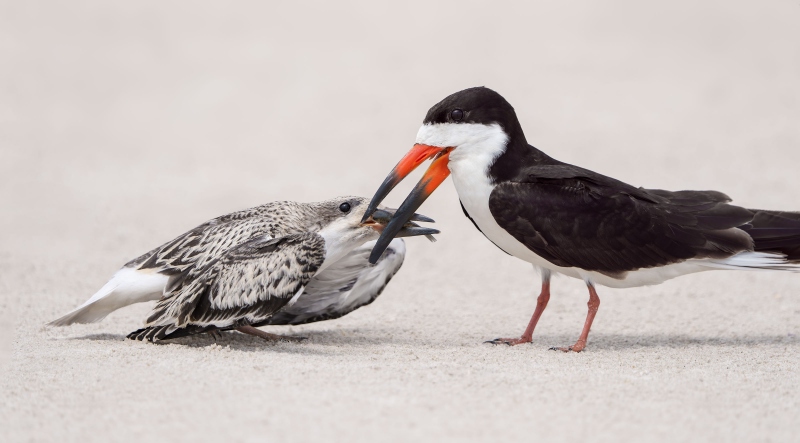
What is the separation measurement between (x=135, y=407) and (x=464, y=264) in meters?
6.14

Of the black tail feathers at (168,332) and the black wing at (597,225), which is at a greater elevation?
the black wing at (597,225)

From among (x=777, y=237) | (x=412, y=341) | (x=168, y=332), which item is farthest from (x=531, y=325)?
(x=168, y=332)

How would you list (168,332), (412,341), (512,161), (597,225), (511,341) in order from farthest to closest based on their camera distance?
(412,341), (511,341), (512,161), (597,225), (168,332)

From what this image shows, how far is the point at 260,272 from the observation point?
20.9 feet

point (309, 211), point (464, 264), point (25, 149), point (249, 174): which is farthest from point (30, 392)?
point (25, 149)

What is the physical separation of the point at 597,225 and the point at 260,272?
2368mm

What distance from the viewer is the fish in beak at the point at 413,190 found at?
6719mm

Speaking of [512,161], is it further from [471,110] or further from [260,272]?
[260,272]

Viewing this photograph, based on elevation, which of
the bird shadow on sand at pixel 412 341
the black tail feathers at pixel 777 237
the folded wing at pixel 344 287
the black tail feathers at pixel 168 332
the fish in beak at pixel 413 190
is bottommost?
the bird shadow on sand at pixel 412 341

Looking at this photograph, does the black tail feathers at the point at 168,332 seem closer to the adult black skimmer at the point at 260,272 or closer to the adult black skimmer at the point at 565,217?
the adult black skimmer at the point at 260,272

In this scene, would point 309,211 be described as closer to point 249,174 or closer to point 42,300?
point 42,300

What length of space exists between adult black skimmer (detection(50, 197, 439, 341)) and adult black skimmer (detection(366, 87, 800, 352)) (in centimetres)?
39

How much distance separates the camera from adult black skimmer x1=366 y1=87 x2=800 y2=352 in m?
6.58

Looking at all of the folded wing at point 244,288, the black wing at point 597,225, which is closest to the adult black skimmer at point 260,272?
the folded wing at point 244,288
